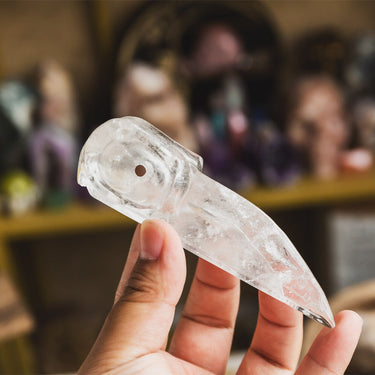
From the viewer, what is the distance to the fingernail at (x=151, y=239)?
0.35 metres

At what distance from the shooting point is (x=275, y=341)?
49cm

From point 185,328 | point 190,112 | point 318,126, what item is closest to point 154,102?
point 190,112

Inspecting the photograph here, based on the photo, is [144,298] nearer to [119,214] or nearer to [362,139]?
[119,214]

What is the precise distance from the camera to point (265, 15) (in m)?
1.21

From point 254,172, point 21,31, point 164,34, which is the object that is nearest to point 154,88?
point 164,34

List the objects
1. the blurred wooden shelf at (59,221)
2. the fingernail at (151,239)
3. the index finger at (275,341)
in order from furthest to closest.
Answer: the blurred wooden shelf at (59,221) → the index finger at (275,341) → the fingernail at (151,239)

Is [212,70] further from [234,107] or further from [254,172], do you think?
[254,172]

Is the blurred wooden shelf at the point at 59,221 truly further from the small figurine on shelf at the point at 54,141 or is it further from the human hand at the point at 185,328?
the human hand at the point at 185,328

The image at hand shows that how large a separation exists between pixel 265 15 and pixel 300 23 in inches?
4.6

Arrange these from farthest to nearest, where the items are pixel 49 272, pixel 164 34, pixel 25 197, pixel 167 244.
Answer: pixel 49 272, pixel 164 34, pixel 25 197, pixel 167 244

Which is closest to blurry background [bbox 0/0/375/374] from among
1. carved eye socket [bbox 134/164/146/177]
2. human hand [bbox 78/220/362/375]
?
human hand [bbox 78/220/362/375]

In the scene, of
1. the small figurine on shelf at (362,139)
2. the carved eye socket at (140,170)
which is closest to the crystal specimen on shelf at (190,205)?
the carved eye socket at (140,170)

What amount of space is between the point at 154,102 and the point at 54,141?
0.82 feet

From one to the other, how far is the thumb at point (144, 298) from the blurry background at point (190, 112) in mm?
727
